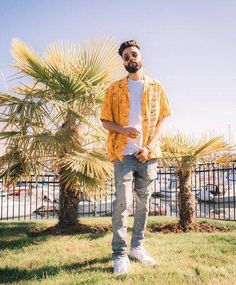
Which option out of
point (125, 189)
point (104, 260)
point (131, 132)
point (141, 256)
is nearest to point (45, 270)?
point (104, 260)

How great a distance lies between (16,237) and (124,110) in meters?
3.49

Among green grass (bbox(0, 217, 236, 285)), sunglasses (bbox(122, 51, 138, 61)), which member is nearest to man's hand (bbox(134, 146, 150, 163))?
sunglasses (bbox(122, 51, 138, 61))

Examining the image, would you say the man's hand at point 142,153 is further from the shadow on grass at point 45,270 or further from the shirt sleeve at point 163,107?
the shadow on grass at point 45,270

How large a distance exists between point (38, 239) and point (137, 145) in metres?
2.88

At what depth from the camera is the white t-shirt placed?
11.6 feet

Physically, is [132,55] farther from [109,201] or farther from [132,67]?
[109,201]

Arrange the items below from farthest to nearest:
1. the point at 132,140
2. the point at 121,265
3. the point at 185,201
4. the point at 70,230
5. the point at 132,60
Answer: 1. the point at 185,201
2. the point at 70,230
3. the point at 132,60
4. the point at 132,140
5. the point at 121,265

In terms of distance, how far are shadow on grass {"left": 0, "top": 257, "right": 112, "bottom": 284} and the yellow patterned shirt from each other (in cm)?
104

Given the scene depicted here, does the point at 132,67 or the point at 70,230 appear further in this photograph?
the point at 70,230

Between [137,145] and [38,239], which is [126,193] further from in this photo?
[38,239]

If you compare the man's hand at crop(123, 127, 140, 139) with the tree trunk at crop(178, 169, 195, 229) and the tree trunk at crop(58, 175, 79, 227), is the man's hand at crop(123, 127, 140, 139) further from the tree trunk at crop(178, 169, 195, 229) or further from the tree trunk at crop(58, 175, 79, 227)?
the tree trunk at crop(178, 169, 195, 229)

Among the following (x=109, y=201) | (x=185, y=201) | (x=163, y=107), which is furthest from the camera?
(x=109, y=201)

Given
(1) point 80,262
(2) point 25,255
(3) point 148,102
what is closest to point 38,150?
(2) point 25,255

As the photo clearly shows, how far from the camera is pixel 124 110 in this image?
3645 mm
